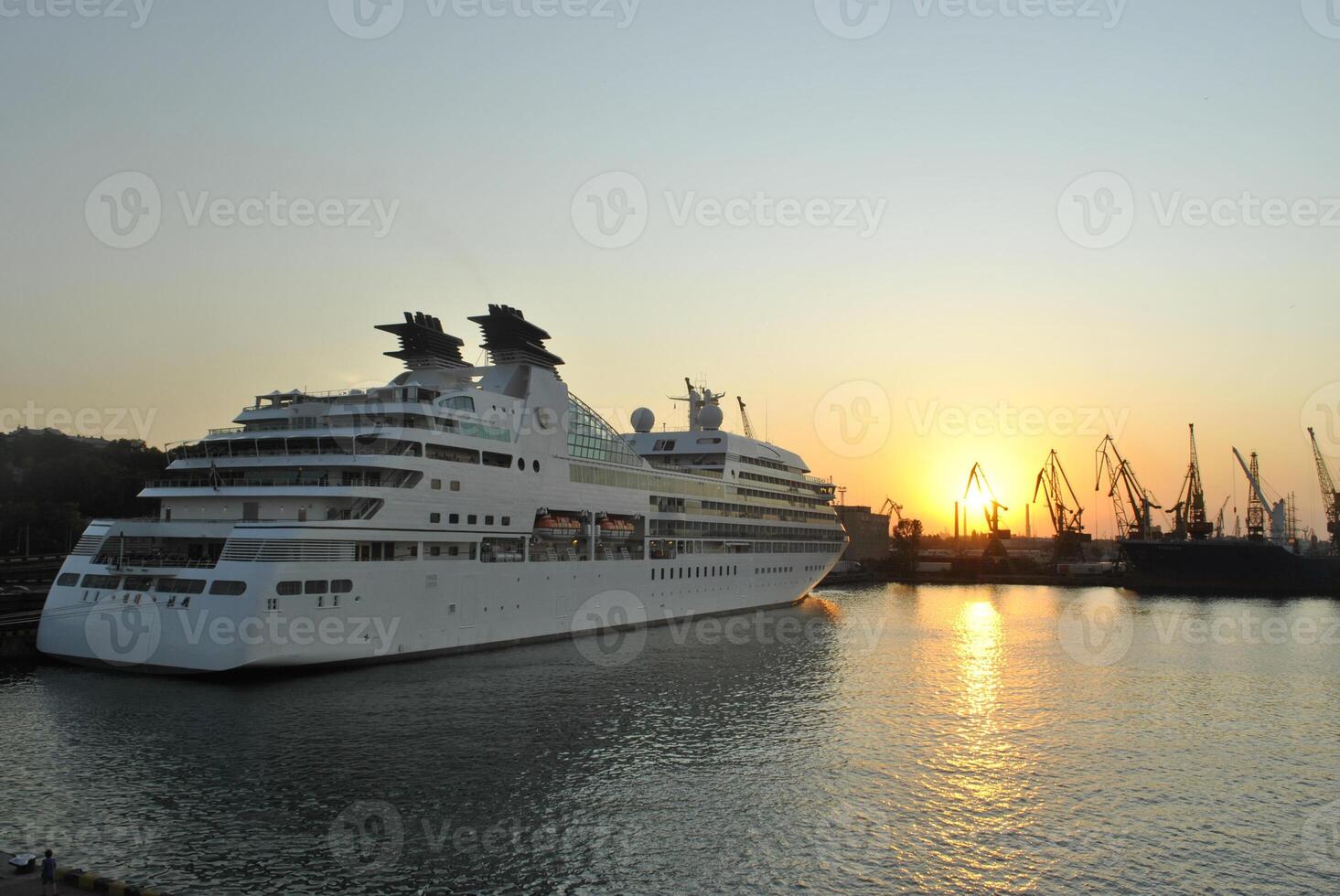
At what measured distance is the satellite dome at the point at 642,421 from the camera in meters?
79.3

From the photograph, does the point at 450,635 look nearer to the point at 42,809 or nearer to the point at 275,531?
the point at 275,531

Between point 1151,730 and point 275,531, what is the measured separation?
35767 millimetres

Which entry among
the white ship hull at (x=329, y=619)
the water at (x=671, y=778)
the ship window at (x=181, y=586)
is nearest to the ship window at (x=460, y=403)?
the white ship hull at (x=329, y=619)

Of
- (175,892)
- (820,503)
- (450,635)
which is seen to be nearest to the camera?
(175,892)

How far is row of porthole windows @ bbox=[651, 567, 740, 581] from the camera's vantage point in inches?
2335

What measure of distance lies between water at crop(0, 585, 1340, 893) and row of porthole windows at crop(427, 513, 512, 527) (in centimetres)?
668

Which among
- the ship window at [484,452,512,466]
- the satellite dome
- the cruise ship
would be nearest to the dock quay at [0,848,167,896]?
the cruise ship

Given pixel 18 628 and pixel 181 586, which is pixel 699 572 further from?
pixel 18 628

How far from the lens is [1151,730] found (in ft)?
111

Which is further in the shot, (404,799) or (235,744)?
(235,744)

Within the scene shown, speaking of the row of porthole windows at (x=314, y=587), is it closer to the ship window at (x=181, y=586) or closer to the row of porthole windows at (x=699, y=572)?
the ship window at (x=181, y=586)

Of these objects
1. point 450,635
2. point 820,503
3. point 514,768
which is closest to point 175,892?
point 514,768

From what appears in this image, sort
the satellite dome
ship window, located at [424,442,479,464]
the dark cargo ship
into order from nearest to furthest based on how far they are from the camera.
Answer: ship window, located at [424,442,479,464]
the satellite dome
the dark cargo ship

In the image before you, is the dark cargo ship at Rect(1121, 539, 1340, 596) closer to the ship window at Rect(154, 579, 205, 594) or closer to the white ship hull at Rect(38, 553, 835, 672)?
the white ship hull at Rect(38, 553, 835, 672)
